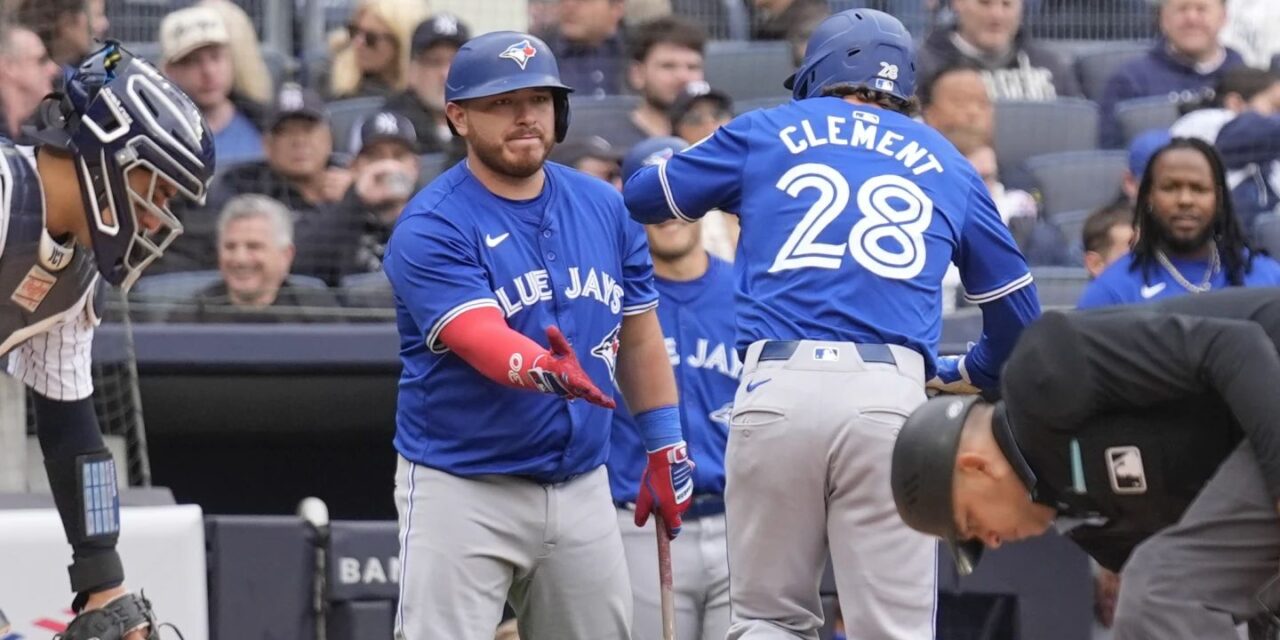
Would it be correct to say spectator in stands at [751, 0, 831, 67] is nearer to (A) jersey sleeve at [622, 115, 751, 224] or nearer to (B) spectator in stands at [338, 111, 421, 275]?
(B) spectator in stands at [338, 111, 421, 275]

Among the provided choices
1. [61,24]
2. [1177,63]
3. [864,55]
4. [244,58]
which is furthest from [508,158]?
[1177,63]

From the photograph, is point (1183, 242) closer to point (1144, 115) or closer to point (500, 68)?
point (500, 68)

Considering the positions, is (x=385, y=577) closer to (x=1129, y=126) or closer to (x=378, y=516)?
(x=378, y=516)

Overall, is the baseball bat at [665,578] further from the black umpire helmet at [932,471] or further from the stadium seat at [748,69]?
the stadium seat at [748,69]

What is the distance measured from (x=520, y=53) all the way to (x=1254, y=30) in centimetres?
664

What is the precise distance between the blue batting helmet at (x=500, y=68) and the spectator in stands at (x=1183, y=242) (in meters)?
2.34

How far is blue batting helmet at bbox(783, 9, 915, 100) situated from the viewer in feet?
17.4

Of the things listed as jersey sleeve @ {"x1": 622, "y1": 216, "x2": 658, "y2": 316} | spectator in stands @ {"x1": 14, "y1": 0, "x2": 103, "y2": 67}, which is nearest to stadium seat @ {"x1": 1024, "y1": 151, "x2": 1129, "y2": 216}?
spectator in stands @ {"x1": 14, "y1": 0, "x2": 103, "y2": 67}

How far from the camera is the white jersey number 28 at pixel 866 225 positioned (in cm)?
502

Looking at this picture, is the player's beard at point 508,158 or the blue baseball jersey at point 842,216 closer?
the blue baseball jersey at point 842,216

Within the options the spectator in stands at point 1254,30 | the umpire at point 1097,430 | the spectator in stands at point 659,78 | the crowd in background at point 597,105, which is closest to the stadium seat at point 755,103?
the crowd in background at point 597,105

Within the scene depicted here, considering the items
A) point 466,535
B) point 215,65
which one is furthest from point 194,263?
point 466,535

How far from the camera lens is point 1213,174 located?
7062mm

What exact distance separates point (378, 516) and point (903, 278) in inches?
149
